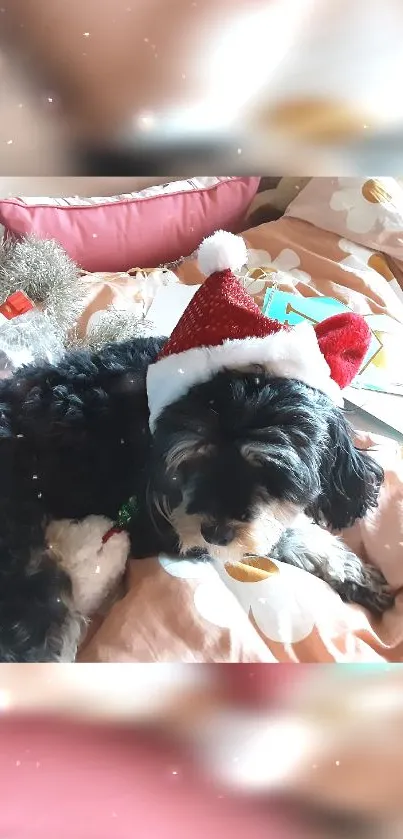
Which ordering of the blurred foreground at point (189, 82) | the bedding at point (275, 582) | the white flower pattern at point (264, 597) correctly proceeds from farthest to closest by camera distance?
1. the white flower pattern at point (264, 597)
2. the bedding at point (275, 582)
3. the blurred foreground at point (189, 82)

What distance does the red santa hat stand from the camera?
64 centimetres

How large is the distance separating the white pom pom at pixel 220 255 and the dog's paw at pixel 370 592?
1.15 feet

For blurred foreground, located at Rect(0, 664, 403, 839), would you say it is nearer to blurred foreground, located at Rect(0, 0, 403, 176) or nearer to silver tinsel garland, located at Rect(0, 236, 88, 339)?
blurred foreground, located at Rect(0, 0, 403, 176)

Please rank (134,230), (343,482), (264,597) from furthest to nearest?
(134,230)
(343,482)
(264,597)

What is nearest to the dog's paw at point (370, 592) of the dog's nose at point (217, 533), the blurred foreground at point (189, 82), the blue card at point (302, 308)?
the dog's nose at point (217, 533)

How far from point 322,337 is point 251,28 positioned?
0.59m

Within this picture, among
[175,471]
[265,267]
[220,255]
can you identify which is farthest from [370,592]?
[265,267]

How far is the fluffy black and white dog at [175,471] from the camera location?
633 mm

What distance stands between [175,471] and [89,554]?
12 cm

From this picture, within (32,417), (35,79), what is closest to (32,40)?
(35,79)

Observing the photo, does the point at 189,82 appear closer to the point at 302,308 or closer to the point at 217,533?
the point at 217,533

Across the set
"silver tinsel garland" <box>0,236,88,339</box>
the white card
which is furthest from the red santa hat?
"silver tinsel garland" <box>0,236,88,339</box>

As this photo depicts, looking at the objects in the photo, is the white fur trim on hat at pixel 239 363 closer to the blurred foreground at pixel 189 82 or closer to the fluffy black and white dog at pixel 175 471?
the fluffy black and white dog at pixel 175 471

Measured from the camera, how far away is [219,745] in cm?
22
